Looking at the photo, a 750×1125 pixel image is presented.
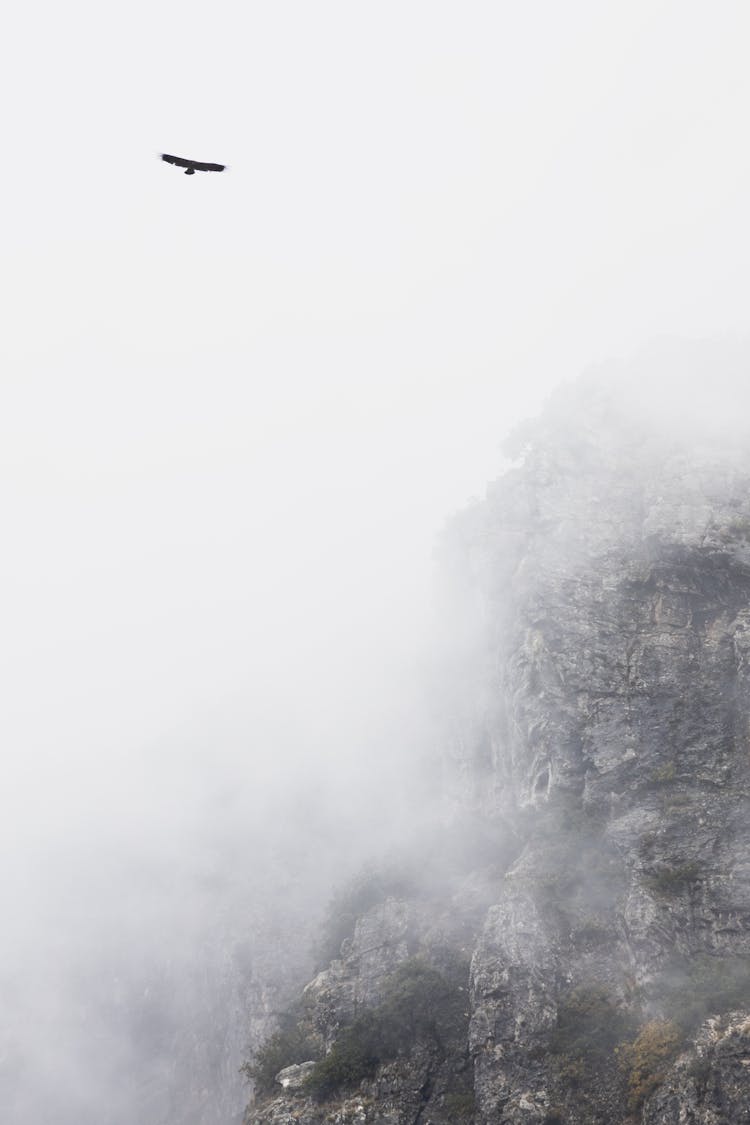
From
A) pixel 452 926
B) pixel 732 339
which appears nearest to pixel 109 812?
pixel 452 926

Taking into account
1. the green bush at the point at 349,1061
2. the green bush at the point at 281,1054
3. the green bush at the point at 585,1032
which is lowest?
the green bush at the point at 281,1054

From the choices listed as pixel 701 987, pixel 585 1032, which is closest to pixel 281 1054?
pixel 585 1032

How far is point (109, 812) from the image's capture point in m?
84.8

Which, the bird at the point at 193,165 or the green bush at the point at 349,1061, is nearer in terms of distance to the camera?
the bird at the point at 193,165

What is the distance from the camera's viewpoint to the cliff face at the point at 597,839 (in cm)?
3077

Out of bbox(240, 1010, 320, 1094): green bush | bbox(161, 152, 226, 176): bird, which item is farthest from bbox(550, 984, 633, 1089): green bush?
bbox(161, 152, 226, 176): bird

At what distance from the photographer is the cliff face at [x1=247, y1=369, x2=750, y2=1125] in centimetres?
3077

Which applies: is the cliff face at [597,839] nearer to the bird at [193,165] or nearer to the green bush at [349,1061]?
the green bush at [349,1061]

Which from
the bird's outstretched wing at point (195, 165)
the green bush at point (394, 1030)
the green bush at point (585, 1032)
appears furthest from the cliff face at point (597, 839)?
the bird's outstretched wing at point (195, 165)

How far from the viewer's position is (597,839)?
134 ft

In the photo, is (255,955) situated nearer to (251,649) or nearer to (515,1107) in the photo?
(515,1107)

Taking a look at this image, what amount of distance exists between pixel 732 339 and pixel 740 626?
53820 mm

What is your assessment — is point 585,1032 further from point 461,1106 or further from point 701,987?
point 461,1106

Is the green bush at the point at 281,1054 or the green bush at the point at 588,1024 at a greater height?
the green bush at the point at 588,1024
